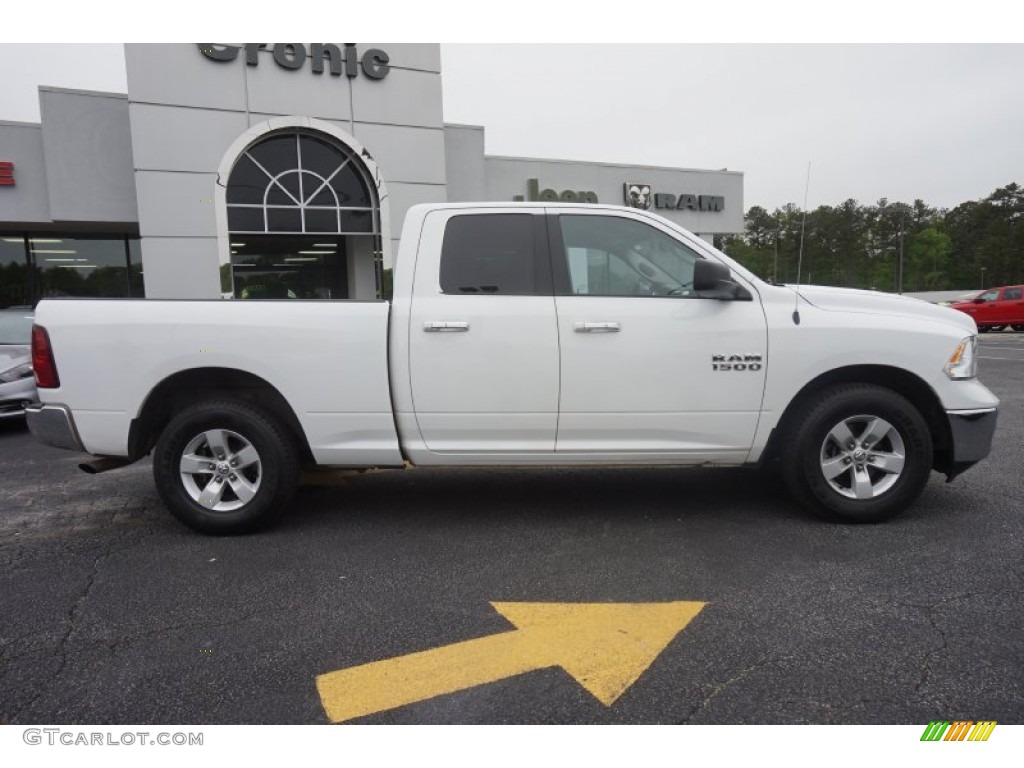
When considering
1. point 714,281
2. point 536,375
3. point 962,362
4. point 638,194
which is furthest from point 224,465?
point 638,194

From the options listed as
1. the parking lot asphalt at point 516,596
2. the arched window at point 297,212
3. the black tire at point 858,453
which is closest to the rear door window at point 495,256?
the parking lot asphalt at point 516,596

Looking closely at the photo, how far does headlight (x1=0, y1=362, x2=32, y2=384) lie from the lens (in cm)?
763

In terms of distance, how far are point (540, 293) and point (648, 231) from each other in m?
0.78

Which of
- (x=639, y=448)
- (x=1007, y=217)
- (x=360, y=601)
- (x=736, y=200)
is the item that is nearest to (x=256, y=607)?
(x=360, y=601)

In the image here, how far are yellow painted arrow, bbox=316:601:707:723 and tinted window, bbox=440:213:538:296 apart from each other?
6.15 ft

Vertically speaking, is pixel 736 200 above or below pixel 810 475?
above

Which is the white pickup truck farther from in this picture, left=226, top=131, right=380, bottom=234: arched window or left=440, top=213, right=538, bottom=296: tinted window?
left=226, top=131, right=380, bottom=234: arched window

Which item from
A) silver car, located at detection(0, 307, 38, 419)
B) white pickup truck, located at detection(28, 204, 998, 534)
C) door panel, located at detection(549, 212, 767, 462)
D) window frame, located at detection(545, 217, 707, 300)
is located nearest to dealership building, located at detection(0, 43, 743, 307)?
silver car, located at detection(0, 307, 38, 419)

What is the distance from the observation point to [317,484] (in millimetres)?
5301

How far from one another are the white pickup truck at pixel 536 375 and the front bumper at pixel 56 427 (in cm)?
1

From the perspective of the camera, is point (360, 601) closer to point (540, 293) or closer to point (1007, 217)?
point (540, 293)

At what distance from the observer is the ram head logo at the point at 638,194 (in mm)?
20172

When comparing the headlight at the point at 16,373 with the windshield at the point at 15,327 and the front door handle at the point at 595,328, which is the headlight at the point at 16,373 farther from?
the front door handle at the point at 595,328

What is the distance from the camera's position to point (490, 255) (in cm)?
405
